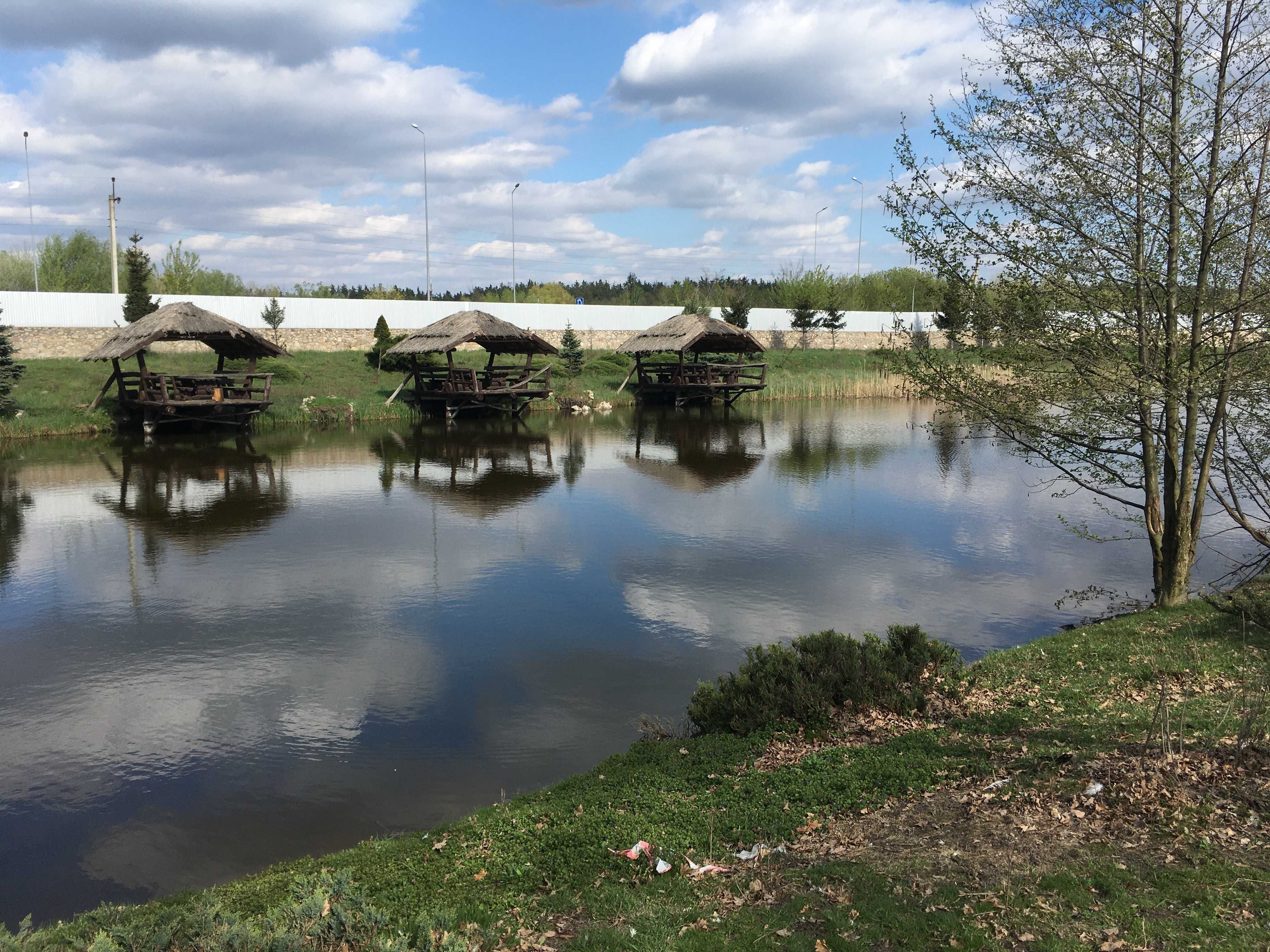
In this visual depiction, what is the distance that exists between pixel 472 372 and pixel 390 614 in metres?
21.0

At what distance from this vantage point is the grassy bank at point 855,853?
12.3ft

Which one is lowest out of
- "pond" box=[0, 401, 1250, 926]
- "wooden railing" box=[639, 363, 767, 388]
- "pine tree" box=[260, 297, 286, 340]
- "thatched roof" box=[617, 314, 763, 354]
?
"pond" box=[0, 401, 1250, 926]

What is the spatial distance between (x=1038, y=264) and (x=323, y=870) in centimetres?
829

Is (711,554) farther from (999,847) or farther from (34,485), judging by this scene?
(34,485)

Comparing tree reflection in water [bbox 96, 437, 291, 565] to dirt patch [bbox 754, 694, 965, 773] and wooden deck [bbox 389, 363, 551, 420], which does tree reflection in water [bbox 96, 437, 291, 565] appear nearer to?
wooden deck [bbox 389, 363, 551, 420]

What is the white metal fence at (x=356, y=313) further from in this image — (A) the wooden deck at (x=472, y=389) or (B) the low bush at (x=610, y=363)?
(A) the wooden deck at (x=472, y=389)

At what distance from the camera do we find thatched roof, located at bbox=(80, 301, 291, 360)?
24703mm

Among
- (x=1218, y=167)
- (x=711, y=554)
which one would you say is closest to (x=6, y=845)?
(x=711, y=554)

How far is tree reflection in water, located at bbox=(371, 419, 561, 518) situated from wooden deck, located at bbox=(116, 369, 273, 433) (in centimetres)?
486

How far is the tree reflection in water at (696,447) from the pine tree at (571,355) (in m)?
5.22

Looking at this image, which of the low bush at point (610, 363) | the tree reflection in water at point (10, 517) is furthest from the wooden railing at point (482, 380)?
the tree reflection in water at point (10, 517)

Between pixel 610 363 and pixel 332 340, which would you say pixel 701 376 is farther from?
pixel 332 340

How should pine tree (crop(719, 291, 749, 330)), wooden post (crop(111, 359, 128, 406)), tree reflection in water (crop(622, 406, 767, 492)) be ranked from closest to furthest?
tree reflection in water (crop(622, 406, 767, 492)) → wooden post (crop(111, 359, 128, 406)) → pine tree (crop(719, 291, 749, 330))

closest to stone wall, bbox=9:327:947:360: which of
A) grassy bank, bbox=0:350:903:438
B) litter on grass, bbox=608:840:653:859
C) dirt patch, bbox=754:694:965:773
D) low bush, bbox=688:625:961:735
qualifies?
grassy bank, bbox=0:350:903:438
